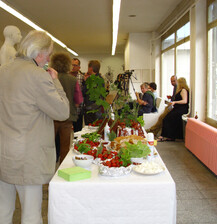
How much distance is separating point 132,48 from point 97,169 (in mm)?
9176

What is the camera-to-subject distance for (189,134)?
516cm

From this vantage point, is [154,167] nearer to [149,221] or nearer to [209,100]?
[149,221]

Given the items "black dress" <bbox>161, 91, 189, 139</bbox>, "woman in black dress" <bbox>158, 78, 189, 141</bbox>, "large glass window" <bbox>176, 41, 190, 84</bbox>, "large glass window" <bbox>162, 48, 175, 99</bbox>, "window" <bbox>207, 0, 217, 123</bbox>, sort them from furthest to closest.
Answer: "large glass window" <bbox>162, 48, 175, 99</bbox>
"large glass window" <bbox>176, 41, 190, 84</bbox>
"black dress" <bbox>161, 91, 189, 139</bbox>
"woman in black dress" <bbox>158, 78, 189, 141</bbox>
"window" <bbox>207, 0, 217, 123</bbox>

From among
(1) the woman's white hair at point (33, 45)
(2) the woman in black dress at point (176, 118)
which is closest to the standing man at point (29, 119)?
(1) the woman's white hair at point (33, 45)

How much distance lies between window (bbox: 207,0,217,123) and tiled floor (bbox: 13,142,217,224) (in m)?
0.87

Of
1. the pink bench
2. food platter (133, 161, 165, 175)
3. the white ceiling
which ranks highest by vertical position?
the white ceiling

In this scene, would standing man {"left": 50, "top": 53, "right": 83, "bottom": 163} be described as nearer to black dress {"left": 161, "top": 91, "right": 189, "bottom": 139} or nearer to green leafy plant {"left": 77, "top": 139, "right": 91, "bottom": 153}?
green leafy plant {"left": 77, "top": 139, "right": 91, "bottom": 153}

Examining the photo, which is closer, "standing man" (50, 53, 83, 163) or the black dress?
"standing man" (50, 53, 83, 163)

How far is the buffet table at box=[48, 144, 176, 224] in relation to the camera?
5.68ft

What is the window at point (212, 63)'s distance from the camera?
16.8 ft

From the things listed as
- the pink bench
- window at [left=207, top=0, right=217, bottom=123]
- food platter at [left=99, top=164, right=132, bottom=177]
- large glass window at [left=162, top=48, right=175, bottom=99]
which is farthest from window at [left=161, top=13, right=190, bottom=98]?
food platter at [left=99, top=164, right=132, bottom=177]

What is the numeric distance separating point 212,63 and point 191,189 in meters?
2.59

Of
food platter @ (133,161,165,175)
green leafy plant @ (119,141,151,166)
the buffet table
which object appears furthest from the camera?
green leafy plant @ (119,141,151,166)

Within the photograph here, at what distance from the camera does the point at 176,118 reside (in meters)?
6.30
